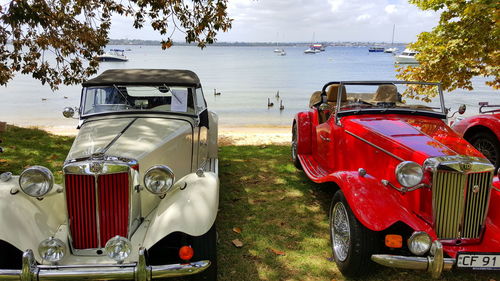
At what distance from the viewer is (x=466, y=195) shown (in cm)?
349

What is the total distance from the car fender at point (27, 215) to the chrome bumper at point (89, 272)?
0.42 m

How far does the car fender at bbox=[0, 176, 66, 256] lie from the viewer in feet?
10.2

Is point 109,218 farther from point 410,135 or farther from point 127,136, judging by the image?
point 410,135

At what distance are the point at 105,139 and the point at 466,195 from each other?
365 cm

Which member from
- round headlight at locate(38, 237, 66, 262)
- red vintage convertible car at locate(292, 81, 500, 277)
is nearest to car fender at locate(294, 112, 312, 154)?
red vintage convertible car at locate(292, 81, 500, 277)

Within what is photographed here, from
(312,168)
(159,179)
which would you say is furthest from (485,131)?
(159,179)

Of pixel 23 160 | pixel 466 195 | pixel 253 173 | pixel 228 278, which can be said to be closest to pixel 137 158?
pixel 228 278

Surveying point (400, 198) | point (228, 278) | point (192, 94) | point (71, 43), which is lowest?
point (228, 278)

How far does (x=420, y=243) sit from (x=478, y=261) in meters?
0.50

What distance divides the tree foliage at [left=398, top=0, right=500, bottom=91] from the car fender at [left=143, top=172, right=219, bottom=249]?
633 cm

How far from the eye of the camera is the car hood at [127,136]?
3770mm

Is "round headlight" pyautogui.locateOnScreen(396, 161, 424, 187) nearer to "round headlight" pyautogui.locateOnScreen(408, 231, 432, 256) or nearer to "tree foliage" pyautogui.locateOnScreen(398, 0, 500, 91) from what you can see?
"round headlight" pyautogui.locateOnScreen(408, 231, 432, 256)

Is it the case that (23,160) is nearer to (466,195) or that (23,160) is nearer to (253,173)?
(253,173)

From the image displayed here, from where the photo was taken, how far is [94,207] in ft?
10.9
